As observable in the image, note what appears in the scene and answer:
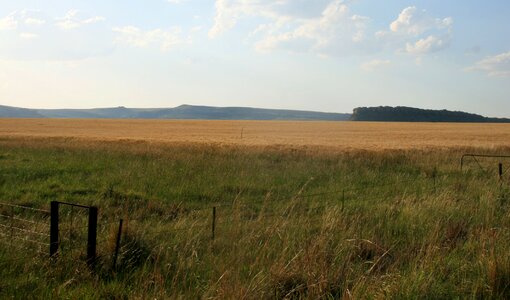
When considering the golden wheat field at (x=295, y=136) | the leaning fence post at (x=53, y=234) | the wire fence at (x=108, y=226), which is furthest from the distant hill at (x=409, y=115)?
the leaning fence post at (x=53, y=234)

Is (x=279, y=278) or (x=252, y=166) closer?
(x=279, y=278)

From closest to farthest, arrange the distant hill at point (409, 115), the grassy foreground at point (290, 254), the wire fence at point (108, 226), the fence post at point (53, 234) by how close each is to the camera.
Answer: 1. the grassy foreground at point (290, 254)
2. the fence post at point (53, 234)
3. the wire fence at point (108, 226)
4. the distant hill at point (409, 115)

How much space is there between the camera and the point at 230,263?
5879mm

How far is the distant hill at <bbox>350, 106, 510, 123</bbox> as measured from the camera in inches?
7312

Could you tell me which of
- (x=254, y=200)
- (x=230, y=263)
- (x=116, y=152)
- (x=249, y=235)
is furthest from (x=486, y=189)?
(x=116, y=152)

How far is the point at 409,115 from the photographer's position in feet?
615

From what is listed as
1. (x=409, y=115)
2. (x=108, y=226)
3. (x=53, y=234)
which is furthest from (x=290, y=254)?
(x=409, y=115)

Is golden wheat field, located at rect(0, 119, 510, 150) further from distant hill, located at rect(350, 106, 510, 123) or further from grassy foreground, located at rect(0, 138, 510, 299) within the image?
distant hill, located at rect(350, 106, 510, 123)

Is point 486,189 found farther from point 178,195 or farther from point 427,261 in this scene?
point 178,195

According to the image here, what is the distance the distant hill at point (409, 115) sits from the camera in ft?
609

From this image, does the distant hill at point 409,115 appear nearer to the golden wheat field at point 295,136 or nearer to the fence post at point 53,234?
the golden wheat field at point 295,136

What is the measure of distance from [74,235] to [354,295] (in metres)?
4.63

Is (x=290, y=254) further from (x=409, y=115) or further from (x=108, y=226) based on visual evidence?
(x=409, y=115)

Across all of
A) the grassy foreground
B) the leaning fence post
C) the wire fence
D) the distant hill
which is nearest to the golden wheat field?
the wire fence
